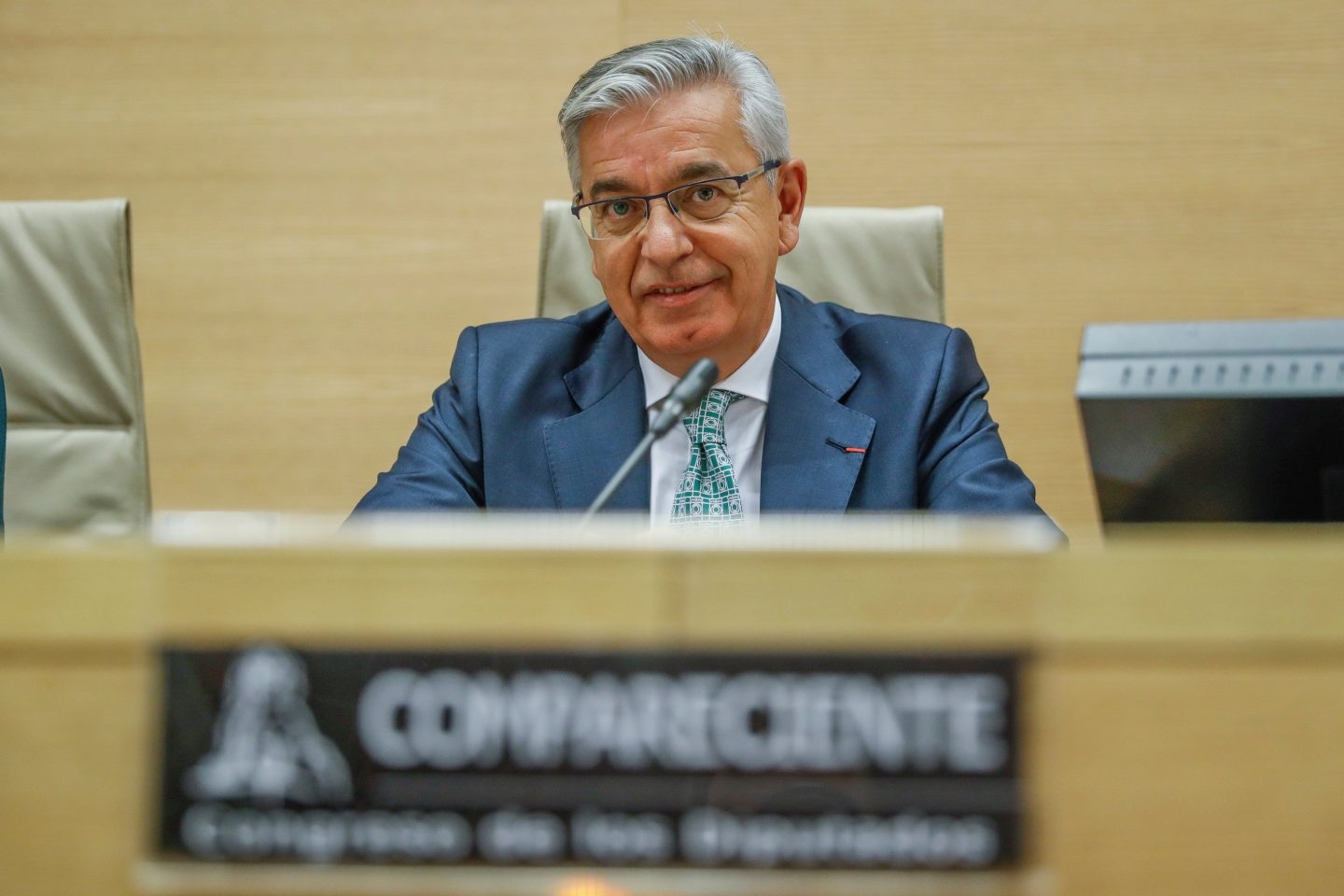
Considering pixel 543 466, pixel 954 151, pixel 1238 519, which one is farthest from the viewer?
pixel 954 151

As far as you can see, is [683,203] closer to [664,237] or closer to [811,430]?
[664,237]

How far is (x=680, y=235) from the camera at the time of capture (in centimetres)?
141

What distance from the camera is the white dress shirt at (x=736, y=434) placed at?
1.39 metres

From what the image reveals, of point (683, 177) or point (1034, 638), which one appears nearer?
point (1034, 638)

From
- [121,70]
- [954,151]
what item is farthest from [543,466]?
[121,70]

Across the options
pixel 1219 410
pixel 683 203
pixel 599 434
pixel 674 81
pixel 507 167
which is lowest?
pixel 1219 410

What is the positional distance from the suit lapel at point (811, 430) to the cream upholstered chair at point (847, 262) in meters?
0.19

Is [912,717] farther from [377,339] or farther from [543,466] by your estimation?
[377,339]

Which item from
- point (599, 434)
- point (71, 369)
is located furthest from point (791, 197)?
point (71, 369)

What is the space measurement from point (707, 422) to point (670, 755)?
36.2 inches

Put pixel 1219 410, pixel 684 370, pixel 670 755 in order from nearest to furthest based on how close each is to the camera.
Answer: pixel 670 755 < pixel 1219 410 < pixel 684 370

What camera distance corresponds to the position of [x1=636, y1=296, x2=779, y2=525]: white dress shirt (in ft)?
4.57

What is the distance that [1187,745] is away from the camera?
0.50m

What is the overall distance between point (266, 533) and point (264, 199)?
1.95 meters
